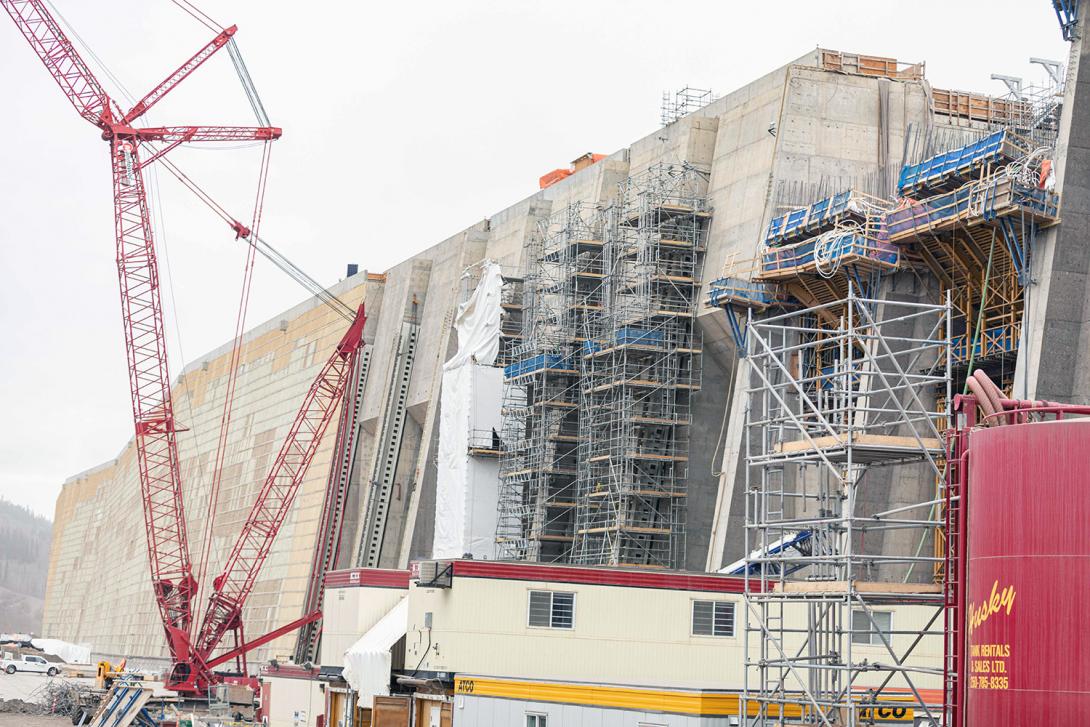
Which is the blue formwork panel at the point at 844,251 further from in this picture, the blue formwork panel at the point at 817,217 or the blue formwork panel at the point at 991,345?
the blue formwork panel at the point at 991,345

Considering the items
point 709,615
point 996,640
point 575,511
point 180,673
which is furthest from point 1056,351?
point 180,673

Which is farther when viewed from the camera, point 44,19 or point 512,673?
point 44,19

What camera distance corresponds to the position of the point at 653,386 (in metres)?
59.5

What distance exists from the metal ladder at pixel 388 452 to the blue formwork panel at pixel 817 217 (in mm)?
39456

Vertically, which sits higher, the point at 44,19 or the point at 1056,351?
the point at 44,19

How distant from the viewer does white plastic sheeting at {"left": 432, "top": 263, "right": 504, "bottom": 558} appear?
235ft

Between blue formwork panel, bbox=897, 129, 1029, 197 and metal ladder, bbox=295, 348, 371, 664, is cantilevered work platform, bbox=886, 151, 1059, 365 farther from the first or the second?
metal ladder, bbox=295, 348, 371, 664

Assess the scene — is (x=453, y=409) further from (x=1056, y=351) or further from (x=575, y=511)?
(x=1056, y=351)

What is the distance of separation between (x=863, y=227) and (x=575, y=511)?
21423 mm

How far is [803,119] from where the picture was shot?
56406 millimetres

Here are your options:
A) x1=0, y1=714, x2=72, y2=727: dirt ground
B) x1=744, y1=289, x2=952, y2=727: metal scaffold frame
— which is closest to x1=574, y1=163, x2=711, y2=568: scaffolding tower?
x1=744, y1=289, x2=952, y2=727: metal scaffold frame

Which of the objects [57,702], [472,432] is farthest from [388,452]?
[57,702]

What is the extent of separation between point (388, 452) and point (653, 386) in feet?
112

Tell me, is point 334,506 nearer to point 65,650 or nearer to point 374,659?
point 374,659
